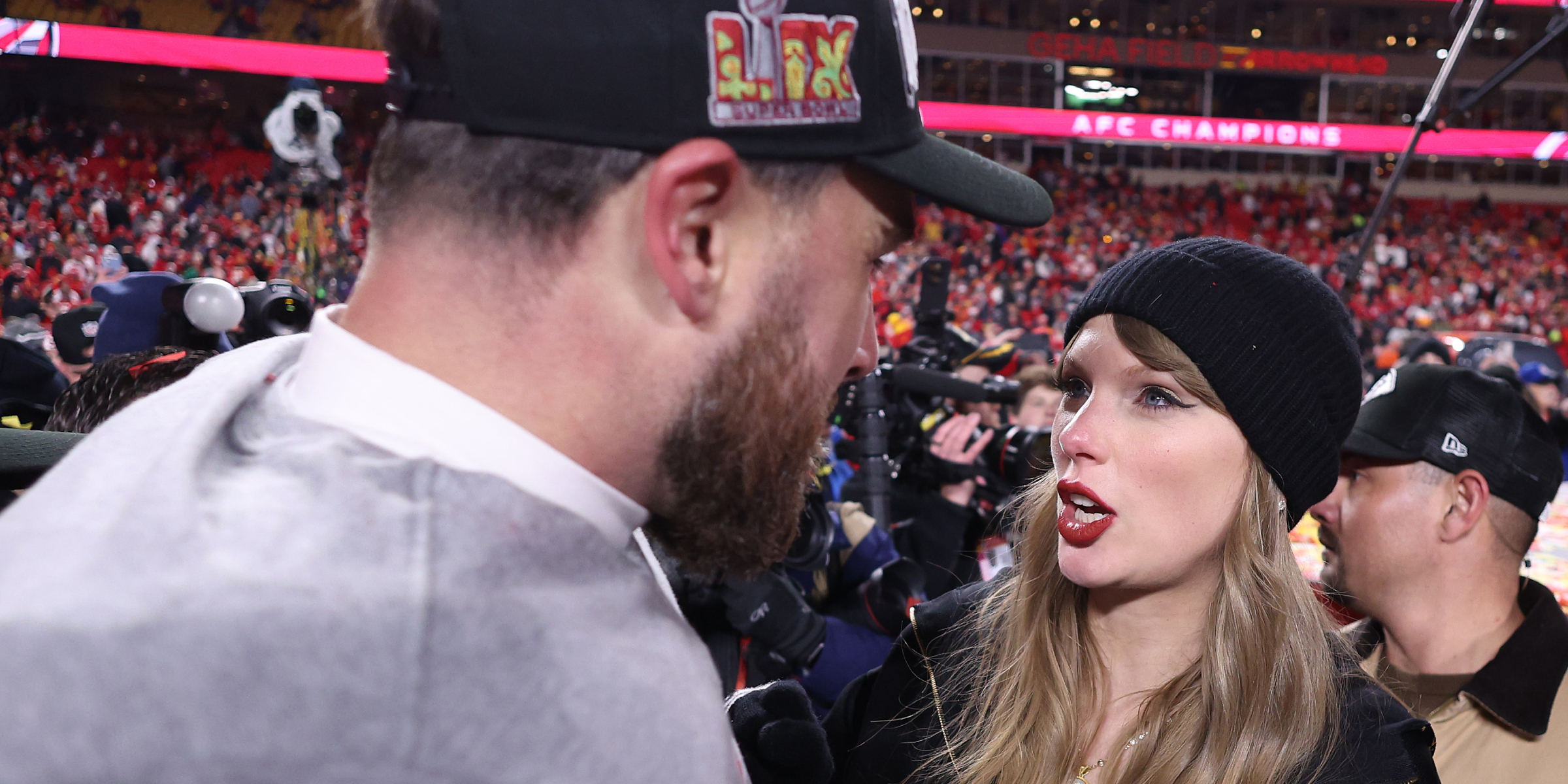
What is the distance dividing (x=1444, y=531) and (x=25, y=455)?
2.27 metres

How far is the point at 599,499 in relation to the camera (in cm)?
69

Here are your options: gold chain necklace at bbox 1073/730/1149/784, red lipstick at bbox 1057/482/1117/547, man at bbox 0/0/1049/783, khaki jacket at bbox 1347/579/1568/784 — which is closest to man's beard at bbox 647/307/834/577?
man at bbox 0/0/1049/783

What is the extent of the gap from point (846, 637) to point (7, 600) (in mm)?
2343

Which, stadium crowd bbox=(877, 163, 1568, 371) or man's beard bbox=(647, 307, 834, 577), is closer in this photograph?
man's beard bbox=(647, 307, 834, 577)

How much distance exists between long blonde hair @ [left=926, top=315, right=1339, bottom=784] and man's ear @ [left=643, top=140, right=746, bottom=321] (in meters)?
0.91

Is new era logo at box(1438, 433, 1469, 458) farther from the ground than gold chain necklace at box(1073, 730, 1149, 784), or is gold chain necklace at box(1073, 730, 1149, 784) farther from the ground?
new era logo at box(1438, 433, 1469, 458)

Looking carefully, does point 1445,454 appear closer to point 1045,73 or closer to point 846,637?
point 846,637

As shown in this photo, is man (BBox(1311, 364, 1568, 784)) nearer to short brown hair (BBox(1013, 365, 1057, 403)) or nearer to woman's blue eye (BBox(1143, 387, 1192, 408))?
woman's blue eye (BBox(1143, 387, 1192, 408))

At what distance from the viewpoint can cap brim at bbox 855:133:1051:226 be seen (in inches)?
30.6

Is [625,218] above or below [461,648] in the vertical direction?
above

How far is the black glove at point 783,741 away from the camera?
1.19 m

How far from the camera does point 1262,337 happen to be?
4.70 ft

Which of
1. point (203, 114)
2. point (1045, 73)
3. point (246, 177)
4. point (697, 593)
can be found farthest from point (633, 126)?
point (1045, 73)

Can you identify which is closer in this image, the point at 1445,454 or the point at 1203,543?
the point at 1203,543
